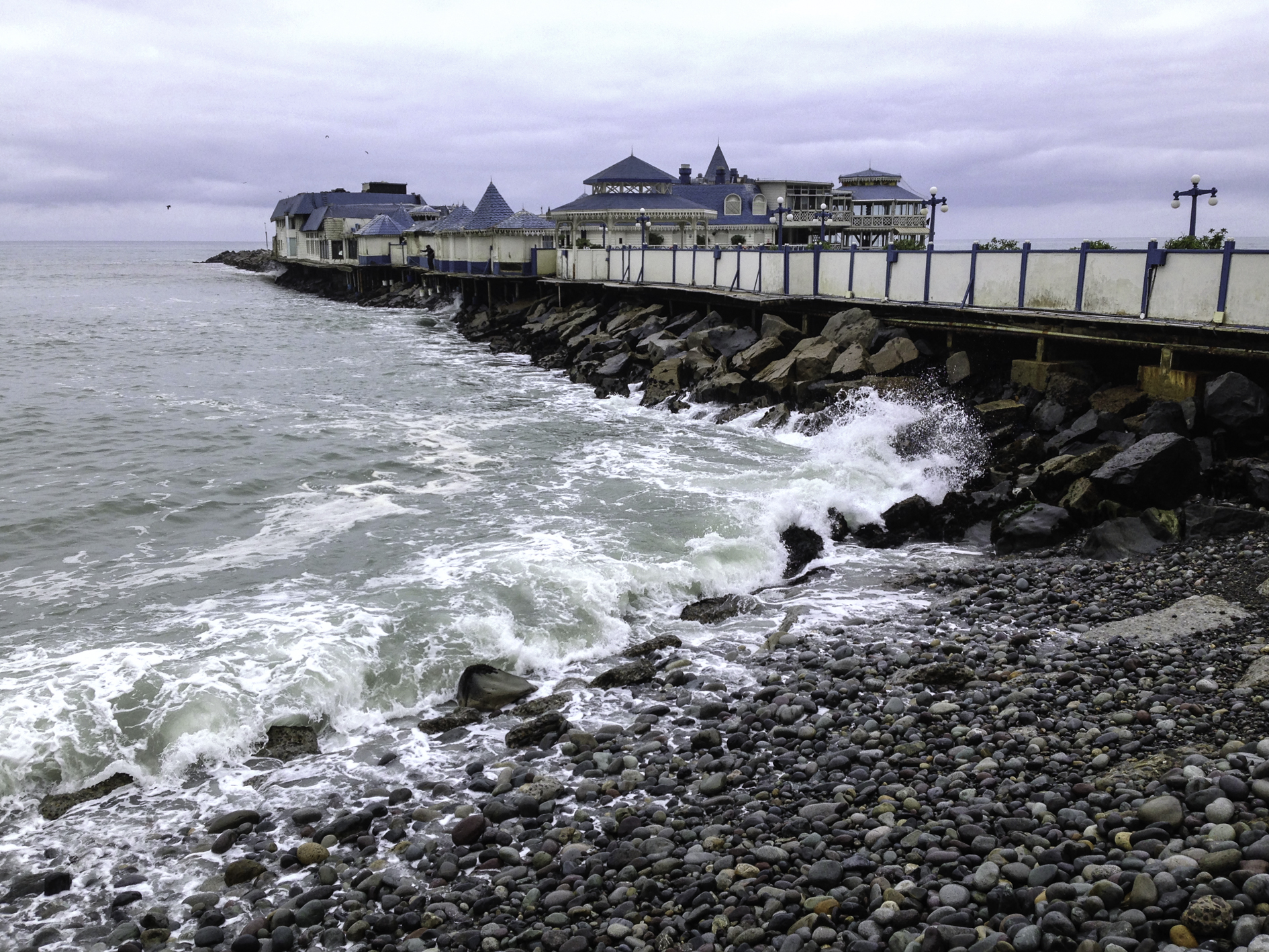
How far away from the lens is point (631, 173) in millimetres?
43438

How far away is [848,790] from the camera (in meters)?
5.97

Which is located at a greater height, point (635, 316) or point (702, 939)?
point (635, 316)

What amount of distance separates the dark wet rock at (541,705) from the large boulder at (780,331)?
14.9 meters

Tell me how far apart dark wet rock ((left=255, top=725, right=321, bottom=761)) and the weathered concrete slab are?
6.62 meters

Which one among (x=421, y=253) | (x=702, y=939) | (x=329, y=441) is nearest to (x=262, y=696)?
(x=702, y=939)

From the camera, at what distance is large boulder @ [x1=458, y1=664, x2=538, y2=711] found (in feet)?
27.2

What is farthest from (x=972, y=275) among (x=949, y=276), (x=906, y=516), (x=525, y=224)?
(x=525, y=224)

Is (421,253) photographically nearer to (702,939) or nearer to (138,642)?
(138,642)

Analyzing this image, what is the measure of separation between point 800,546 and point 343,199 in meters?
82.0

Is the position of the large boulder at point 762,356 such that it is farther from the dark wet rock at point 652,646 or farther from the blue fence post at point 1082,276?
the dark wet rock at point 652,646

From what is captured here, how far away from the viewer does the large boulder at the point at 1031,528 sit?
451 inches

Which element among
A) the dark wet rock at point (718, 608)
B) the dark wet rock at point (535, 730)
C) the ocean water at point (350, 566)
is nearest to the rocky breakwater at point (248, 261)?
the ocean water at point (350, 566)

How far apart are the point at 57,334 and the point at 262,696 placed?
41003mm

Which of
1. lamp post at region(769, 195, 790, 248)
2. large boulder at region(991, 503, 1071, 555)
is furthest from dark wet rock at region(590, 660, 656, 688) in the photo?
lamp post at region(769, 195, 790, 248)
